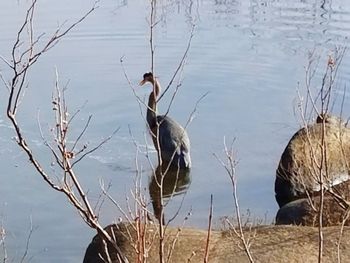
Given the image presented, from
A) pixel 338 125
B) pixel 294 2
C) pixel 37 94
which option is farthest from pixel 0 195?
pixel 294 2

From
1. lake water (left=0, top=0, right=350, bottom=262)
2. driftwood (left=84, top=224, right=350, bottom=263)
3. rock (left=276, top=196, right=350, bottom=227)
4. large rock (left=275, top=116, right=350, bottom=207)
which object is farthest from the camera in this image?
large rock (left=275, top=116, right=350, bottom=207)

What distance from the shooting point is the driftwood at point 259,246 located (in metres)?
6.35

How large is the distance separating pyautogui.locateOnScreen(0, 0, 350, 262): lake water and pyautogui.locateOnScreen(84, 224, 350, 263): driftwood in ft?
3.33

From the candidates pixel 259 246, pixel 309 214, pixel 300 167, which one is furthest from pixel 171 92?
pixel 259 246

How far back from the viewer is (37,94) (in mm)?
15062

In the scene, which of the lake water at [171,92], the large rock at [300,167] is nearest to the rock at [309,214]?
the lake water at [171,92]

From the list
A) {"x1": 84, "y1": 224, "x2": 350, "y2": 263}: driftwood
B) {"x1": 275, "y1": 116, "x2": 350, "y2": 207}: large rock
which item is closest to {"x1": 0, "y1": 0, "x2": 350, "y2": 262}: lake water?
{"x1": 275, "y1": 116, "x2": 350, "y2": 207}: large rock

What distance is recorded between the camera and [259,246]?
257 inches

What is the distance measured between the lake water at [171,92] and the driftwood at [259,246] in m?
1.02

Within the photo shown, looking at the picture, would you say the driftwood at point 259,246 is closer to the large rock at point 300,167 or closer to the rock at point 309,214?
the rock at point 309,214

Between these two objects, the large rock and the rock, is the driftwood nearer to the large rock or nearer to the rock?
the rock

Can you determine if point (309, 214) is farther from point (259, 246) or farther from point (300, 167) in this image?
point (259, 246)

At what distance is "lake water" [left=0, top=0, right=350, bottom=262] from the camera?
11.1m

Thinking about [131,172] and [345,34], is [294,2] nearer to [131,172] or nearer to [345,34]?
[345,34]
